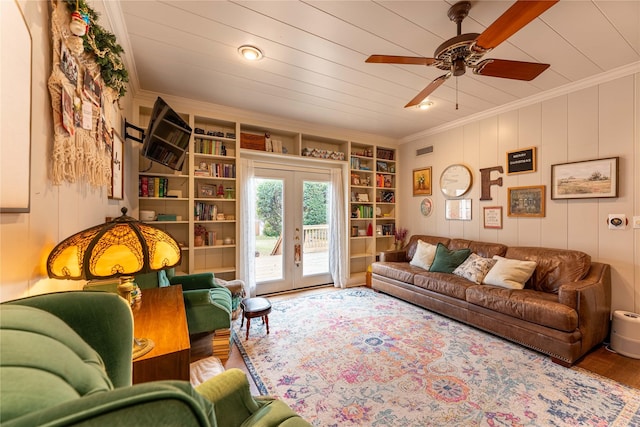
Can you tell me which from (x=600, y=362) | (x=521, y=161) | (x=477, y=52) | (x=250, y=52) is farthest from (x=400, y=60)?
(x=600, y=362)

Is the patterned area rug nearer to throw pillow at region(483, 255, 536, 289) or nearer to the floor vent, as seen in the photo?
throw pillow at region(483, 255, 536, 289)

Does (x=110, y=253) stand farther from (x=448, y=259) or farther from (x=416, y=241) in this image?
(x=416, y=241)

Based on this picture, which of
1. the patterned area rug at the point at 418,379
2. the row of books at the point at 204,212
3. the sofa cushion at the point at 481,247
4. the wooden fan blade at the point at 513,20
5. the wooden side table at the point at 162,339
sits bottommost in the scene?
the patterned area rug at the point at 418,379

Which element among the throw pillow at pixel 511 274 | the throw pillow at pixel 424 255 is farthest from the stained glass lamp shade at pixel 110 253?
the throw pillow at pixel 424 255

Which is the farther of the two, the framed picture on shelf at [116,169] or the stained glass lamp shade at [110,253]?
the framed picture on shelf at [116,169]

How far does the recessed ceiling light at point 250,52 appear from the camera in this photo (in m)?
2.18

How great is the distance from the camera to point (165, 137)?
2.32 metres

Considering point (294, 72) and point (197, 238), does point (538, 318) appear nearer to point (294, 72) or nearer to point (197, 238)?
point (294, 72)

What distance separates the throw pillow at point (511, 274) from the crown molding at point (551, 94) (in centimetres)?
191

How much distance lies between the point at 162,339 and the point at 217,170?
284cm

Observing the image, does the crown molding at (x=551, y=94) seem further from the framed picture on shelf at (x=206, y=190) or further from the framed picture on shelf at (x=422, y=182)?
the framed picture on shelf at (x=206, y=190)

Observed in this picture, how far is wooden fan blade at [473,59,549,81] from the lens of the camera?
1821 mm

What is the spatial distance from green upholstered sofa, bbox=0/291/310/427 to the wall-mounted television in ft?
6.29

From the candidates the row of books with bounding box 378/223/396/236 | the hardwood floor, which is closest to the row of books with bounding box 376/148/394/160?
the row of books with bounding box 378/223/396/236
